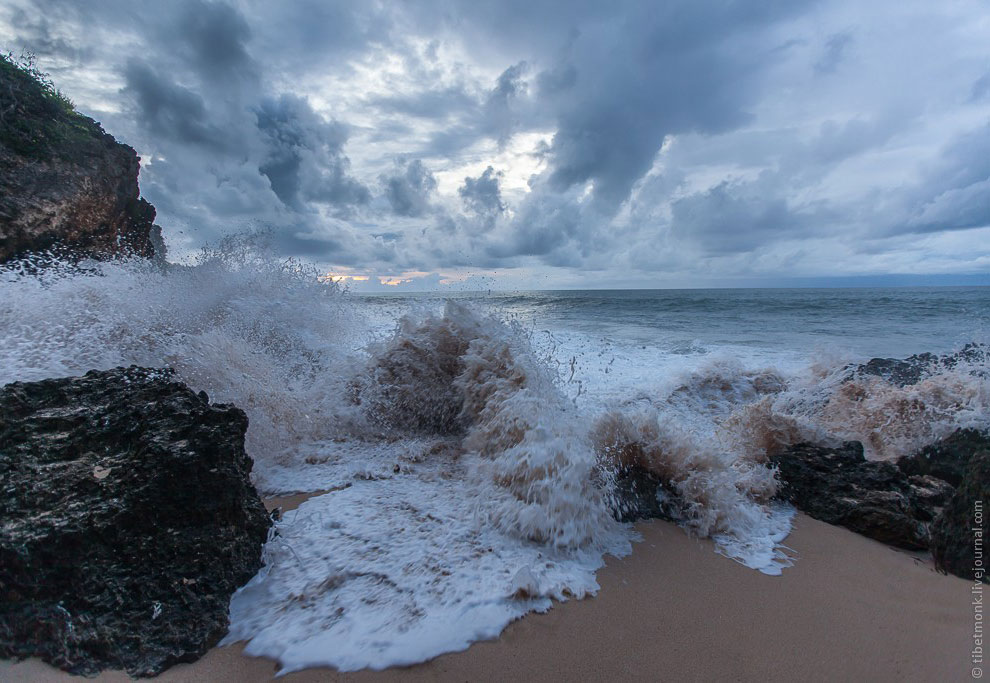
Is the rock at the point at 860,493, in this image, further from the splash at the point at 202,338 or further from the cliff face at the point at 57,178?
the cliff face at the point at 57,178

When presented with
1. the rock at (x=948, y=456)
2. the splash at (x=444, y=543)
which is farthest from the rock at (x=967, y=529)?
the splash at (x=444, y=543)

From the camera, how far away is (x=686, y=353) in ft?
35.2

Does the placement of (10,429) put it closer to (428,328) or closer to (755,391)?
Result: (428,328)

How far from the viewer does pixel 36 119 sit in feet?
35.9

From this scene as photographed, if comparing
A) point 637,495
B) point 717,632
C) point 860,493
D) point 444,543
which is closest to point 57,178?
point 444,543

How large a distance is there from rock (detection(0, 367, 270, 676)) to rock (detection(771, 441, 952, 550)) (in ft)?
12.6

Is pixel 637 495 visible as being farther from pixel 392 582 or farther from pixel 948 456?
pixel 948 456

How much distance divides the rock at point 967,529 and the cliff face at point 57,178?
13.9 meters

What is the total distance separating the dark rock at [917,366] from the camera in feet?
18.2

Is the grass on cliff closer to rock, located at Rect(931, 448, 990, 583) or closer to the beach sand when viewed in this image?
the beach sand

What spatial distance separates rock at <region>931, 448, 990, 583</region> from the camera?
2.47 meters

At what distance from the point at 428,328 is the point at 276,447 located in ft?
7.04

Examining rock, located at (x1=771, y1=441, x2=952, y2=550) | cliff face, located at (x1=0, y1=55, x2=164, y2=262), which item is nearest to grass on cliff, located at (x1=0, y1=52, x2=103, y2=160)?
cliff face, located at (x1=0, y1=55, x2=164, y2=262)

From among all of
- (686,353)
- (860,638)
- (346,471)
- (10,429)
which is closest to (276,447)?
(346,471)
